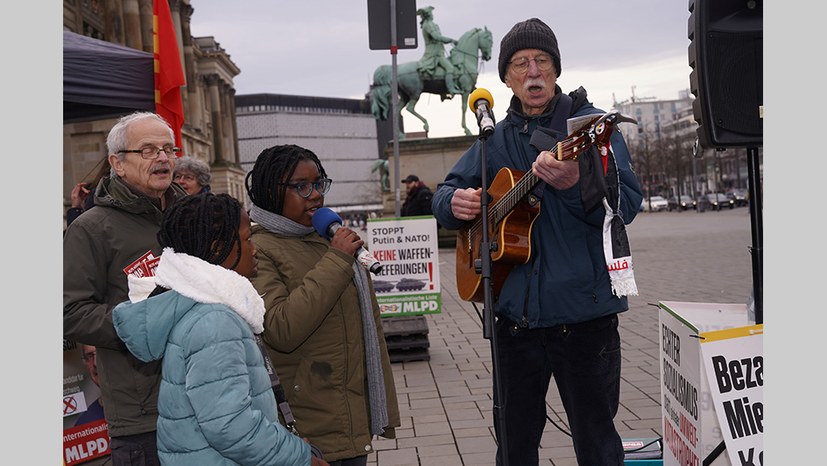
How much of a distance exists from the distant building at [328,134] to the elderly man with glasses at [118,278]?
4452 inches

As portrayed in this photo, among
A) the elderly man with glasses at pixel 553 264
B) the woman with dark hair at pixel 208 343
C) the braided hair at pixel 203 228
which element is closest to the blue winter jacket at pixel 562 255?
the elderly man with glasses at pixel 553 264

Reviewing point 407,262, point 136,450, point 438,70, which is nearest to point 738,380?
point 136,450

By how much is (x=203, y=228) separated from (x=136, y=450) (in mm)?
1019

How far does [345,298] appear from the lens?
2.99 metres

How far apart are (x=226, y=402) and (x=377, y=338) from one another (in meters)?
0.92

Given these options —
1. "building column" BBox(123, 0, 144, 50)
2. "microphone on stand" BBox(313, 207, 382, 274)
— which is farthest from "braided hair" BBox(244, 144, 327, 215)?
"building column" BBox(123, 0, 144, 50)

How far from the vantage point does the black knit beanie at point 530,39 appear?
130 inches

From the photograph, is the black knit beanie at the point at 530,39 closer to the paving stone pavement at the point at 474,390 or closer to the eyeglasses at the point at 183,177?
the paving stone pavement at the point at 474,390

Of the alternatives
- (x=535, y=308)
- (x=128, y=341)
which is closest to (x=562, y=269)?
(x=535, y=308)

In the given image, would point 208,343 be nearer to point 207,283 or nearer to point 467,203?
point 207,283

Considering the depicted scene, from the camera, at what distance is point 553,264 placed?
319cm

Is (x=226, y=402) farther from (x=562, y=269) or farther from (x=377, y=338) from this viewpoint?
(x=562, y=269)

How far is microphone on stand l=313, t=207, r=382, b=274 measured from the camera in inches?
112

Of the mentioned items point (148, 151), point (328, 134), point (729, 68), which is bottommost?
point (148, 151)
